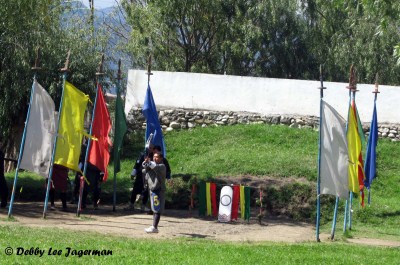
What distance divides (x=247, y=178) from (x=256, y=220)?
316 centimetres

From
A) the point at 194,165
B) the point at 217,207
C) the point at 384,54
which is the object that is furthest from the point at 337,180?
the point at 384,54

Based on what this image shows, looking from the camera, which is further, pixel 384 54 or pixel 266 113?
pixel 384 54

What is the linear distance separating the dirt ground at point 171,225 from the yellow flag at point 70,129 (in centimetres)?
124

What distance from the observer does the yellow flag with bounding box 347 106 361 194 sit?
14.7 metres

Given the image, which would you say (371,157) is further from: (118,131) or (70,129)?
(70,129)

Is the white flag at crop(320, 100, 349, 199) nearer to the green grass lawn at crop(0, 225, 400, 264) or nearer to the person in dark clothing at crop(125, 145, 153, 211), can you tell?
the green grass lawn at crop(0, 225, 400, 264)

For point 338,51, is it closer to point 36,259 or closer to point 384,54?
point 384,54

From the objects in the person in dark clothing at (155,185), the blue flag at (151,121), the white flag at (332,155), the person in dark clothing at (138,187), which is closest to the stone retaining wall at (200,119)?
the blue flag at (151,121)

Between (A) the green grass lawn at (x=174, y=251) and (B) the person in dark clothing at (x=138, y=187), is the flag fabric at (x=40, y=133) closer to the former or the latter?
(A) the green grass lawn at (x=174, y=251)

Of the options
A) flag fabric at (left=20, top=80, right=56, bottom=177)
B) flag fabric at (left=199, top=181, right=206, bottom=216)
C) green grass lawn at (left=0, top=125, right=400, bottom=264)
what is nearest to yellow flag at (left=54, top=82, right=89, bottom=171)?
flag fabric at (left=20, top=80, right=56, bottom=177)

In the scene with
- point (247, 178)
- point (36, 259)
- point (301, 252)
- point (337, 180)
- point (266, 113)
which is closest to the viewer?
point (36, 259)

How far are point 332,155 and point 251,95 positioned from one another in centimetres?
1149

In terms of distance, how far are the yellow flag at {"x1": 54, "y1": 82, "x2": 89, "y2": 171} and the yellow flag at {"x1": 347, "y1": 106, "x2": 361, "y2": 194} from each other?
17.4 ft

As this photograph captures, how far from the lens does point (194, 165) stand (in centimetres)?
2228
